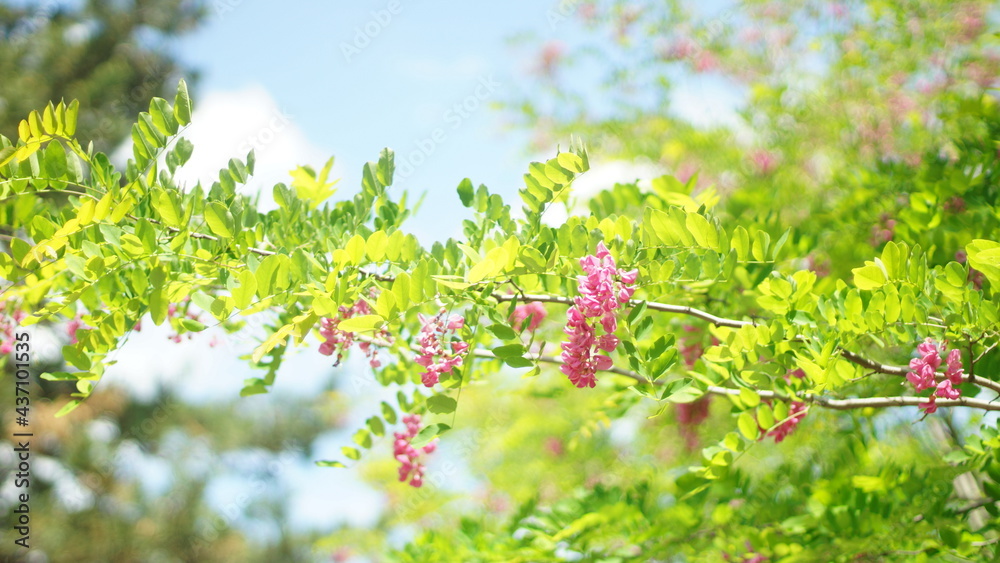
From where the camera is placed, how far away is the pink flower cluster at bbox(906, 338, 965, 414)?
80 centimetres

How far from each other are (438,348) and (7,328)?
2.51 feet

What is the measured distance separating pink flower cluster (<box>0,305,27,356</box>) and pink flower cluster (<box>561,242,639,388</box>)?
0.89 meters

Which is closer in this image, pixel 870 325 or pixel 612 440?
pixel 870 325

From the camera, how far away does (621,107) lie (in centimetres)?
356

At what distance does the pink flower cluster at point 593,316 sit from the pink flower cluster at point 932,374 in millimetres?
365

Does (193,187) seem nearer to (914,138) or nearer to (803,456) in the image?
(803,456)

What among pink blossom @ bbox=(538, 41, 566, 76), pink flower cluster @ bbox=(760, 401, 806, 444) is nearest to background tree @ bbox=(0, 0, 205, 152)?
pink blossom @ bbox=(538, 41, 566, 76)

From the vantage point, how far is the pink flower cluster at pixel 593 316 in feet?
2.45

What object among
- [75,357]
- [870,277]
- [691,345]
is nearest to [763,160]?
[691,345]

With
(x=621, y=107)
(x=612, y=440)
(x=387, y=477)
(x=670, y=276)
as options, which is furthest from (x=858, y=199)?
(x=387, y=477)

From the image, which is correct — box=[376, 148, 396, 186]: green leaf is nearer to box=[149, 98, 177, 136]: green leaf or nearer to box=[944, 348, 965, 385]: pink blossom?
box=[149, 98, 177, 136]: green leaf

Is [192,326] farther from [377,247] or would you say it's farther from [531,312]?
[531,312]

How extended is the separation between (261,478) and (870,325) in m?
5.38

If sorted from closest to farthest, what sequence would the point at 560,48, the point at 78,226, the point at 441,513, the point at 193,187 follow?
the point at 78,226 → the point at 193,187 → the point at 441,513 → the point at 560,48
